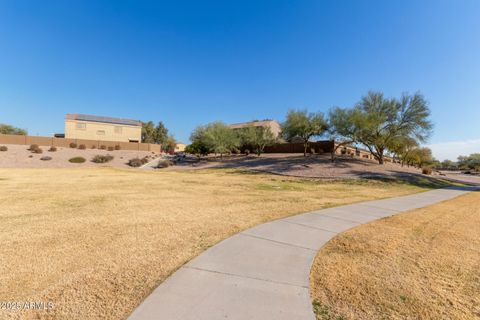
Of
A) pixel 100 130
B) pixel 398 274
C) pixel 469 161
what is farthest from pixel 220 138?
pixel 469 161

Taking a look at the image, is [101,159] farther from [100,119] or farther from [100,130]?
[100,119]

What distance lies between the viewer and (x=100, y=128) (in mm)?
54969

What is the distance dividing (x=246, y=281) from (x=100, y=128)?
6289 cm

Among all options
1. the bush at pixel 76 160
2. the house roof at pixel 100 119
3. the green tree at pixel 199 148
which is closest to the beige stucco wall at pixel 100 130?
the house roof at pixel 100 119

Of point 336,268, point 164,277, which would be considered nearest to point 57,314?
point 164,277

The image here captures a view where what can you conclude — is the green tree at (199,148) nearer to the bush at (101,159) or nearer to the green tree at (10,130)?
the bush at (101,159)

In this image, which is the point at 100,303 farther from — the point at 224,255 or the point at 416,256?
the point at 416,256

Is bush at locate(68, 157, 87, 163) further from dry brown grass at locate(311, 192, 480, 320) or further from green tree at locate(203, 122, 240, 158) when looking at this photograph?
dry brown grass at locate(311, 192, 480, 320)

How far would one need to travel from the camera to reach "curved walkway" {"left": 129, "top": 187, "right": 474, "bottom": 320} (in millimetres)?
2525

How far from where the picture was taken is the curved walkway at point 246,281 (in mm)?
2525

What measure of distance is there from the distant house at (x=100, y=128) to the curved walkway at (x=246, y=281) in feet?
200

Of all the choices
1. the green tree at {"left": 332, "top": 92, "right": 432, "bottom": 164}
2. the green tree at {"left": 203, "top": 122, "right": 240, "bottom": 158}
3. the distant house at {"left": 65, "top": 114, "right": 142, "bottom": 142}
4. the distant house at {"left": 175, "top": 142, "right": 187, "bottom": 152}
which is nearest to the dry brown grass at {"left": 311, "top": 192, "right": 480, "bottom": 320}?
the green tree at {"left": 332, "top": 92, "right": 432, "bottom": 164}

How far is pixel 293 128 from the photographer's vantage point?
107ft

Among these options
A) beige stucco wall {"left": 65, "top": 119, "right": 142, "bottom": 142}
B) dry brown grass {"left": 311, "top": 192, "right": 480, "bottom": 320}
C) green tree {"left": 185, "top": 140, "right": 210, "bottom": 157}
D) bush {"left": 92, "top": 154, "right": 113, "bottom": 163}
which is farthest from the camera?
beige stucco wall {"left": 65, "top": 119, "right": 142, "bottom": 142}
